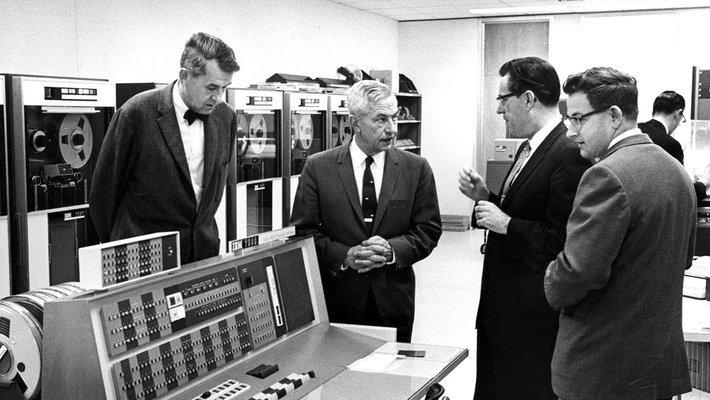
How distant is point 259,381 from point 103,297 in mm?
621

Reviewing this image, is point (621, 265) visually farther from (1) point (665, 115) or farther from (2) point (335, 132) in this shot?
(2) point (335, 132)

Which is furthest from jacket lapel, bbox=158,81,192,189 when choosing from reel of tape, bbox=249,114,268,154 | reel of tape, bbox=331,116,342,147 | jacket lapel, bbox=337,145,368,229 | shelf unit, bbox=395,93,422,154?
shelf unit, bbox=395,93,422,154

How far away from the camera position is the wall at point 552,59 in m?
11.1

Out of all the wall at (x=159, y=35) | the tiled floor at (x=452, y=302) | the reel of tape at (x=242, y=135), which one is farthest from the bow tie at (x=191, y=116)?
the reel of tape at (x=242, y=135)

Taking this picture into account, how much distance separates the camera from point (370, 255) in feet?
10.3

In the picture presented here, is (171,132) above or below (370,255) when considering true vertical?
above

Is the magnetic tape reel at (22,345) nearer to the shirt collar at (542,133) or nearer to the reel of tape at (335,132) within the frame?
the shirt collar at (542,133)

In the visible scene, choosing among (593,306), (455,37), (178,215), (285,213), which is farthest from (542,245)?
(455,37)

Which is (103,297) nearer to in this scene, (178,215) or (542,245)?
(178,215)

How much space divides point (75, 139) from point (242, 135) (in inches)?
70.2

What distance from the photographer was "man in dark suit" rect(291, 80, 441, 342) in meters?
3.24

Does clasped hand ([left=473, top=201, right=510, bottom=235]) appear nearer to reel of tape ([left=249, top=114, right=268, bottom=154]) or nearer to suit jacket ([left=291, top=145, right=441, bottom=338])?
suit jacket ([left=291, top=145, right=441, bottom=338])

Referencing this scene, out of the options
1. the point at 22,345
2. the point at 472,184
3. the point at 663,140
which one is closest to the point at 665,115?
the point at 663,140

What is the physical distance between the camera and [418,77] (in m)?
12.5
